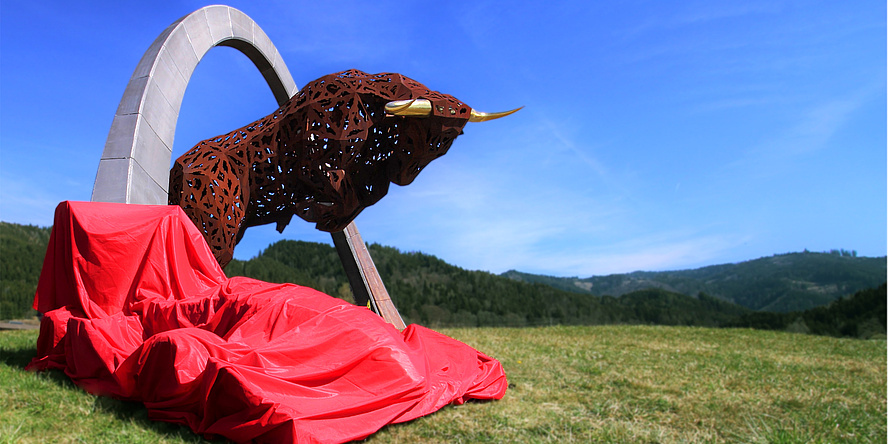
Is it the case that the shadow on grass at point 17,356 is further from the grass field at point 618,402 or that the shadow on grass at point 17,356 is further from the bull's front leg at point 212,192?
the bull's front leg at point 212,192

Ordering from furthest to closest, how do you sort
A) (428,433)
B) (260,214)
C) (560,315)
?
1. (560,315)
2. (260,214)
3. (428,433)

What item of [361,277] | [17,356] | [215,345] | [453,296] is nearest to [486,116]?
[361,277]

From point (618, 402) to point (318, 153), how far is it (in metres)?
3.97

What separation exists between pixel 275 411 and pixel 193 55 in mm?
4730

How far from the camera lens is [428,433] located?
3.59 metres

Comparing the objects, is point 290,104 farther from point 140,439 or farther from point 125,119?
point 140,439

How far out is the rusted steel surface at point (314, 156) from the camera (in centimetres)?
550

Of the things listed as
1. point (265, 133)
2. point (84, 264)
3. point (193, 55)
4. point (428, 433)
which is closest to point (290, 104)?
point (265, 133)

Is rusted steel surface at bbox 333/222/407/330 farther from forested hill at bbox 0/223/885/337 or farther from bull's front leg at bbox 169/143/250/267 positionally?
forested hill at bbox 0/223/885/337

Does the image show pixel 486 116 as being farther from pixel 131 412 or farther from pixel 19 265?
pixel 19 265

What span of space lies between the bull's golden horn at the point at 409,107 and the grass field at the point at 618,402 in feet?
10.1

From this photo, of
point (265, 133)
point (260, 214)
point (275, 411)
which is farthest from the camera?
point (260, 214)

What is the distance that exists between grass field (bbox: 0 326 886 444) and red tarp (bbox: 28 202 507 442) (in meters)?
0.19

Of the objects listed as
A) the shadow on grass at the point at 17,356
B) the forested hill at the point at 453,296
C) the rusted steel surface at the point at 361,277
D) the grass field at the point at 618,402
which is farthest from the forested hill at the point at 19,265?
the rusted steel surface at the point at 361,277
